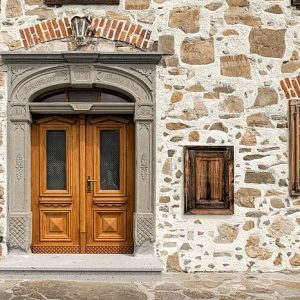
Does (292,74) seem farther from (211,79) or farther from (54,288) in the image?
(54,288)

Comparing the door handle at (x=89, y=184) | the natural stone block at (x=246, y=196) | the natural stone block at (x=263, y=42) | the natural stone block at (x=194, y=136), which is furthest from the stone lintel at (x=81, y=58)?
the natural stone block at (x=246, y=196)

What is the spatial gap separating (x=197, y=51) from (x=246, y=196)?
202 cm

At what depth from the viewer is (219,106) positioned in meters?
4.99

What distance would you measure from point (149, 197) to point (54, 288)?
62.3 inches

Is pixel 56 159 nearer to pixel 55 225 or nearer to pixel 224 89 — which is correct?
pixel 55 225

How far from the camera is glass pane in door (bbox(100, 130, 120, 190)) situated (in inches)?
205

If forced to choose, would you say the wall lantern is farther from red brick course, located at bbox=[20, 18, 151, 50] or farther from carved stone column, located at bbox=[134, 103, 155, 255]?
carved stone column, located at bbox=[134, 103, 155, 255]

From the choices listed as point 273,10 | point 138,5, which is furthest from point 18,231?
point 273,10

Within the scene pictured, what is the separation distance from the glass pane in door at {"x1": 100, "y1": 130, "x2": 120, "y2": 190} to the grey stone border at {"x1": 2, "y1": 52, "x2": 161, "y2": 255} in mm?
376

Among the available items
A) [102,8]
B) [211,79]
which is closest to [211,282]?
[211,79]

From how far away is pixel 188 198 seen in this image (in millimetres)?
4938

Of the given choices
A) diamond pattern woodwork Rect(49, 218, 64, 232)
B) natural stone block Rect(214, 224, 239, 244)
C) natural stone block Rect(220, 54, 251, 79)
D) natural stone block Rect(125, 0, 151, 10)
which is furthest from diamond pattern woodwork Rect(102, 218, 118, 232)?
natural stone block Rect(125, 0, 151, 10)

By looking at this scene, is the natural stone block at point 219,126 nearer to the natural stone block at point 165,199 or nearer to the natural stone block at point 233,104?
the natural stone block at point 233,104

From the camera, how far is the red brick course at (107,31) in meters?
4.96
